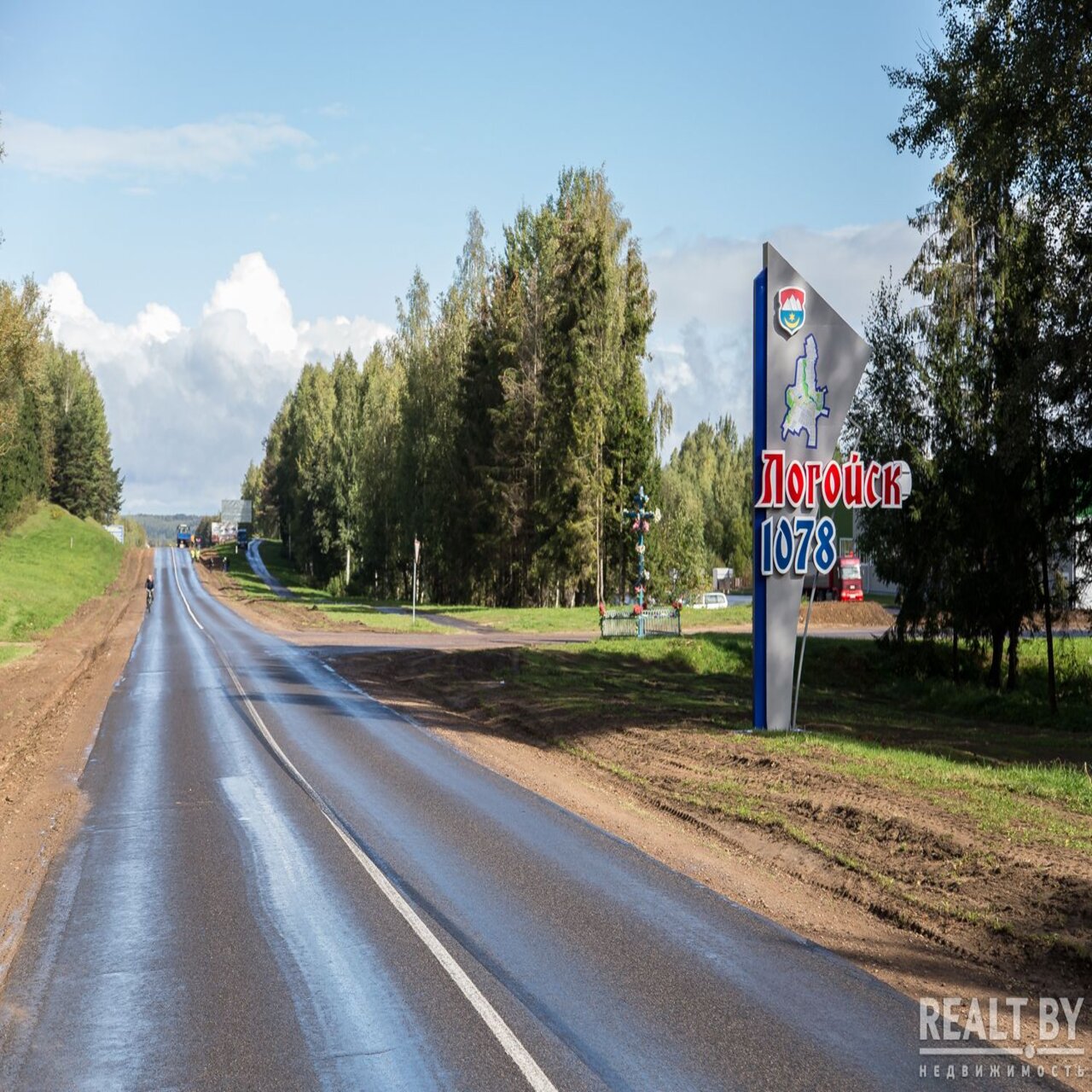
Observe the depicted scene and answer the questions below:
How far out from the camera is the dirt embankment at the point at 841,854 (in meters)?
7.86

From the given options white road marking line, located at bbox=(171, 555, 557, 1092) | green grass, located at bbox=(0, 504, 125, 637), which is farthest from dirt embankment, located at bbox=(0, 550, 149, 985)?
green grass, located at bbox=(0, 504, 125, 637)

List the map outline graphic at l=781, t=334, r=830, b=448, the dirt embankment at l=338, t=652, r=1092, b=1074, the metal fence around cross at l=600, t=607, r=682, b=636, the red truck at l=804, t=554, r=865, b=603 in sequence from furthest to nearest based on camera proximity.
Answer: the red truck at l=804, t=554, r=865, b=603 < the metal fence around cross at l=600, t=607, r=682, b=636 < the map outline graphic at l=781, t=334, r=830, b=448 < the dirt embankment at l=338, t=652, r=1092, b=1074

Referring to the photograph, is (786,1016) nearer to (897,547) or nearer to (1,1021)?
(1,1021)

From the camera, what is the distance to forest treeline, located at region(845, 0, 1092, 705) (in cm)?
2131

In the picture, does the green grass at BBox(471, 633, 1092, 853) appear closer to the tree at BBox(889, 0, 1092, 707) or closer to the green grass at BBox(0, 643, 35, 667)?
the tree at BBox(889, 0, 1092, 707)

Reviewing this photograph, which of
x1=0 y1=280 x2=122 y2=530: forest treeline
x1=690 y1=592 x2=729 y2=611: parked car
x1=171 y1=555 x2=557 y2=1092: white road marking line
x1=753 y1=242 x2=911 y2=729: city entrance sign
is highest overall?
x1=0 y1=280 x2=122 y2=530: forest treeline

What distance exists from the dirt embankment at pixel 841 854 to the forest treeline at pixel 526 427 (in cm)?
3842

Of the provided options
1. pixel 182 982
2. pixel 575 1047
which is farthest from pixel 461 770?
pixel 575 1047

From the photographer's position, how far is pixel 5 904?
9.07 metres

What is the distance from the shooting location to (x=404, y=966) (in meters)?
7.43

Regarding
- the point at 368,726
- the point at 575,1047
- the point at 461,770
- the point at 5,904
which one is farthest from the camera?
the point at 368,726

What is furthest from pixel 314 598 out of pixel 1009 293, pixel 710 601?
pixel 1009 293

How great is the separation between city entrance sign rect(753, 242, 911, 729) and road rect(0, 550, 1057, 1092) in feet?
21.6

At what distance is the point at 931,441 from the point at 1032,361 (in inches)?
407
